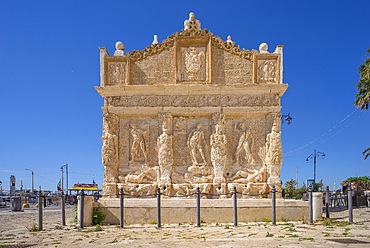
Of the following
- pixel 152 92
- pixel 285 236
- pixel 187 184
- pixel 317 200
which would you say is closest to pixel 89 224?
pixel 187 184

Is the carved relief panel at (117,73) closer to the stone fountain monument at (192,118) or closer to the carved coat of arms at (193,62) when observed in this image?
the stone fountain monument at (192,118)

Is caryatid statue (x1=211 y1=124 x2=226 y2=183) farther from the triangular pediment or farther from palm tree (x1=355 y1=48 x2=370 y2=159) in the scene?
palm tree (x1=355 y1=48 x2=370 y2=159)

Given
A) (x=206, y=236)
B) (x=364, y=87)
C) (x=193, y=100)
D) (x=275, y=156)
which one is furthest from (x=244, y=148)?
(x=364, y=87)

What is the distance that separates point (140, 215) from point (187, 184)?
222cm

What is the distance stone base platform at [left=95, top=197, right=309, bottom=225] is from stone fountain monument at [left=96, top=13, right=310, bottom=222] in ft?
2.51

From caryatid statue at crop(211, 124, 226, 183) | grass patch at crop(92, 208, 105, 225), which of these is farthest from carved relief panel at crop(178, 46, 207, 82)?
grass patch at crop(92, 208, 105, 225)

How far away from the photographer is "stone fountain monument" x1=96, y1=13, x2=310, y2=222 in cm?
1578

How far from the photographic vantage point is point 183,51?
54.5ft

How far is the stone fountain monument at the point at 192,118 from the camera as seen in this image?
15.8 meters

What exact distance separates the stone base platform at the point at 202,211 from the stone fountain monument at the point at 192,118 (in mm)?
764

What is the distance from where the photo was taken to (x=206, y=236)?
36.6ft

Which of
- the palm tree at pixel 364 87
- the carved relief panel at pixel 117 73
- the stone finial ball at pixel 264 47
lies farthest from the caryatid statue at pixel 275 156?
the palm tree at pixel 364 87

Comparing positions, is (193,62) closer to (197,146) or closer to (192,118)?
(192,118)

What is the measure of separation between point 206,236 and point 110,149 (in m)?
6.26
